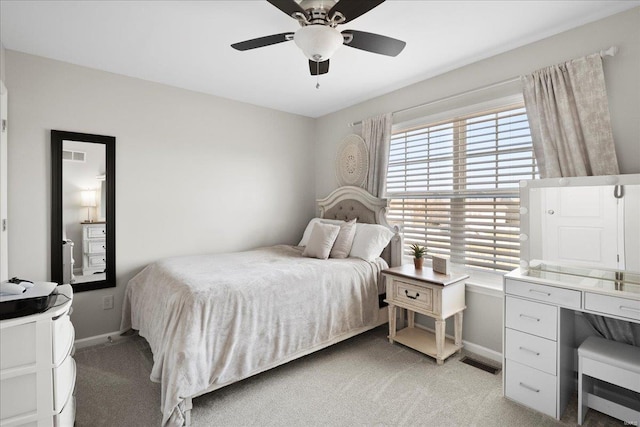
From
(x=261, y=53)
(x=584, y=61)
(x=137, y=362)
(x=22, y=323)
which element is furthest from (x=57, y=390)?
(x=584, y=61)

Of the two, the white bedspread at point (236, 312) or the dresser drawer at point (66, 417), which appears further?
the white bedspread at point (236, 312)

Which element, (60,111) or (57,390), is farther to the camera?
(60,111)

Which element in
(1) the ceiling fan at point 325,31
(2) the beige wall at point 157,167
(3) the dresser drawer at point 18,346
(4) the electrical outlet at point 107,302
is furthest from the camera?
(4) the electrical outlet at point 107,302

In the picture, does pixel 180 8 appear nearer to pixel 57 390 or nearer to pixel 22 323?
pixel 22 323

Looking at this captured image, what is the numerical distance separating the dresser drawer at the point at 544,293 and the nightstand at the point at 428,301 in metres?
0.52

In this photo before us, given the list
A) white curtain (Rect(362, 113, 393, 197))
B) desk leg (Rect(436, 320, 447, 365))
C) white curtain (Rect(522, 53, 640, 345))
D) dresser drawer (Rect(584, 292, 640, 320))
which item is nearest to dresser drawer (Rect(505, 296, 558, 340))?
dresser drawer (Rect(584, 292, 640, 320))

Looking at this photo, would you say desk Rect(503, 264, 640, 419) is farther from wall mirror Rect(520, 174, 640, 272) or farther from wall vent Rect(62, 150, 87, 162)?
wall vent Rect(62, 150, 87, 162)

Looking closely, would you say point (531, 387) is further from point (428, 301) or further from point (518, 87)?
point (518, 87)

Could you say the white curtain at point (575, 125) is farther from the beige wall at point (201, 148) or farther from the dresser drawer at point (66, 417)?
the dresser drawer at point (66, 417)

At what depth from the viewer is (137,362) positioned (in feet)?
8.71

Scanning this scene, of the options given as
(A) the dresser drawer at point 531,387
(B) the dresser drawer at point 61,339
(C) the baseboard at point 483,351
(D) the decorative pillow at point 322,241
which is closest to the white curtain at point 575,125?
(A) the dresser drawer at point 531,387

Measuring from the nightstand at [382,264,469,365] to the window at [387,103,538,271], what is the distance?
14.9 inches

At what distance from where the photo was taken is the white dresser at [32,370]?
1371 millimetres

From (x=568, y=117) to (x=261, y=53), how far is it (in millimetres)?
2389
